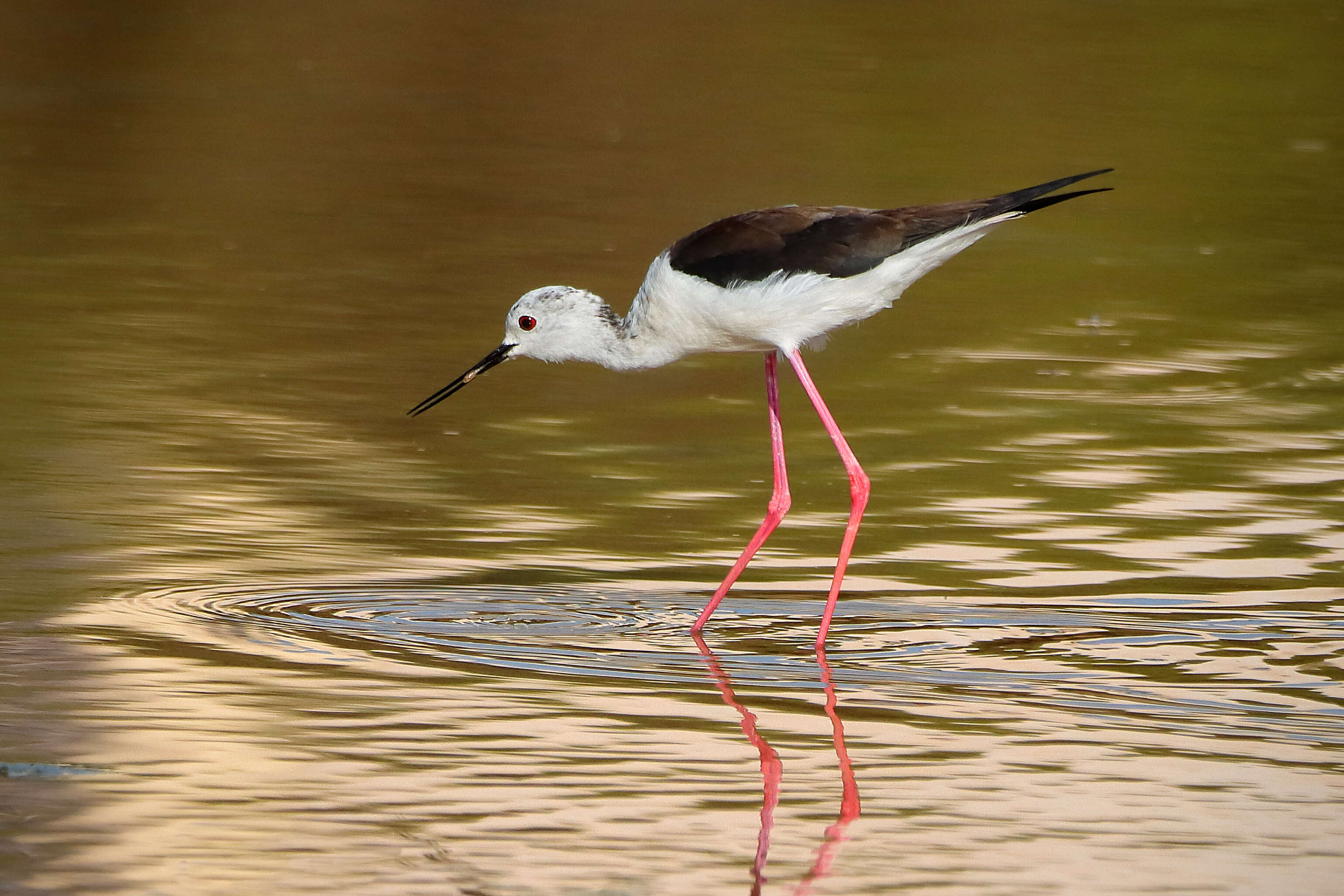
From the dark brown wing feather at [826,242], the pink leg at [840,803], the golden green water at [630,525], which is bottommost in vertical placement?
the pink leg at [840,803]

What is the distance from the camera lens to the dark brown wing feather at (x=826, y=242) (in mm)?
7062

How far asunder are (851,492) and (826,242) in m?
1.01

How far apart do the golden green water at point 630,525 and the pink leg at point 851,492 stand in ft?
0.33

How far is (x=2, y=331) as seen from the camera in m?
10.7

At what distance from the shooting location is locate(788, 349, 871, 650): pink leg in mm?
6836

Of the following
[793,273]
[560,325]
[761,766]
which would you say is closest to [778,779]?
[761,766]

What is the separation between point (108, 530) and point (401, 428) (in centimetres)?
191

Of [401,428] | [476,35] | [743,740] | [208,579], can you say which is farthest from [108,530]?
[476,35]

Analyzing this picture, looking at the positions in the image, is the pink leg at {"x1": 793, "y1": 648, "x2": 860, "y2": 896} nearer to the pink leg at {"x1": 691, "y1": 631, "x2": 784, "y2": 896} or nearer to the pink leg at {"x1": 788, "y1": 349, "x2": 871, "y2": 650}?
the pink leg at {"x1": 691, "y1": 631, "x2": 784, "y2": 896}

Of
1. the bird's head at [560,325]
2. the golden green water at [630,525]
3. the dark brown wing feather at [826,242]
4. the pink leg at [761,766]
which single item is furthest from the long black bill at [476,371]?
the pink leg at [761,766]

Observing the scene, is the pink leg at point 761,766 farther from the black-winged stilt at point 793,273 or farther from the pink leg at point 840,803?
the black-winged stilt at point 793,273

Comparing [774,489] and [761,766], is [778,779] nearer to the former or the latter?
[761,766]

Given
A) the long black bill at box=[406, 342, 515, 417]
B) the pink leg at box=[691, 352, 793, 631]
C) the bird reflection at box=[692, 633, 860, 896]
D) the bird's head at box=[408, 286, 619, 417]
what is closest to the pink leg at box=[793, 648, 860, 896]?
the bird reflection at box=[692, 633, 860, 896]

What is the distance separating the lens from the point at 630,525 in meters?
8.09
